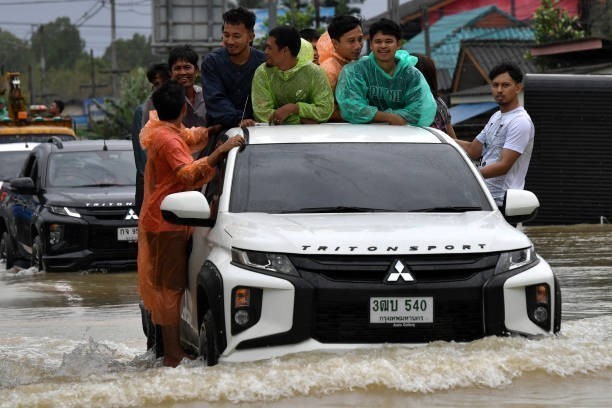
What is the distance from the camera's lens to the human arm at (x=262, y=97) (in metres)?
9.67

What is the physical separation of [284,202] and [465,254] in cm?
120

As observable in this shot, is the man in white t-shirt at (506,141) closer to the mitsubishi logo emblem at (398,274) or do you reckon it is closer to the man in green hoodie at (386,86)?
the man in green hoodie at (386,86)

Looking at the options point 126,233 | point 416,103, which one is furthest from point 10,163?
point 416,103

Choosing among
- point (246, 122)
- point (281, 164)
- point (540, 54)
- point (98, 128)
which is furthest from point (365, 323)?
point (98, 128)

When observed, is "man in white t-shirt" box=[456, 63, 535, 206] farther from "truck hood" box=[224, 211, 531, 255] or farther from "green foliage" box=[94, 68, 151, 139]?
"green foliage" box=[94, 68, 151, 139]

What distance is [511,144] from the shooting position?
35.3ft

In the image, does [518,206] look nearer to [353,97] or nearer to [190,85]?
[353,97]

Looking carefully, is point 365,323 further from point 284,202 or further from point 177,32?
point 177,32

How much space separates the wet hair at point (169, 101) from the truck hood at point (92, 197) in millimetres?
7857

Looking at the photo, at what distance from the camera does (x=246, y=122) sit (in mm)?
9516

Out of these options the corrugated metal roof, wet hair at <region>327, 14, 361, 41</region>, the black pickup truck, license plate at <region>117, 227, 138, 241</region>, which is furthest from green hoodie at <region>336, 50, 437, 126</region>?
the corrugated metal roof

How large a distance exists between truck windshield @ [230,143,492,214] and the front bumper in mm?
800

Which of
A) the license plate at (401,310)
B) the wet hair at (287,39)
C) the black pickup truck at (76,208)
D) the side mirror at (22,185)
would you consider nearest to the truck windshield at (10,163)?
the black pickup truck at (76,208)

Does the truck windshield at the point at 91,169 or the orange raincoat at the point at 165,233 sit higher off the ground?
the orange raincoat at the point at 165,233
